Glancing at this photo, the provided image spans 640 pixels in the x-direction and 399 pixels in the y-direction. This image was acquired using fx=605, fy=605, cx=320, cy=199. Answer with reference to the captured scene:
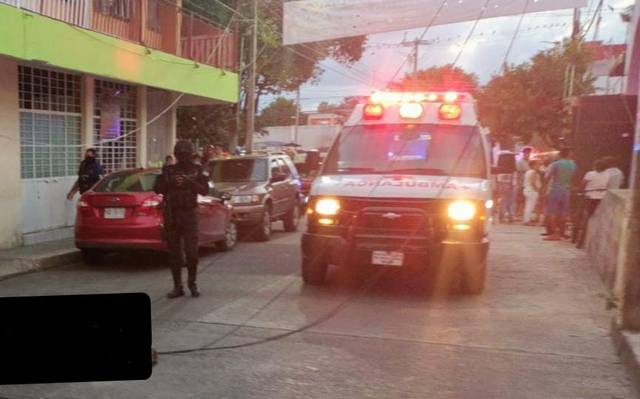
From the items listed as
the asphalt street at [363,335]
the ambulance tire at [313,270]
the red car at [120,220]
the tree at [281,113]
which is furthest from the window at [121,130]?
the tree at [281,113]

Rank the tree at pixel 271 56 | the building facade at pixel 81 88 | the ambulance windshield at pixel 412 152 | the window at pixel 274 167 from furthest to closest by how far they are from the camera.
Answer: the tree at pixel 271 56
the window at pixel 274 167
the building facade at pixel 81 88
the ambulance windshield at pixel 412 152

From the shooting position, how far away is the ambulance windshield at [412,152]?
736 centimetres

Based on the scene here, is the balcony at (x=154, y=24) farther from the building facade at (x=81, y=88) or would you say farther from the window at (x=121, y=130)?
the window at (x=121, y=130)

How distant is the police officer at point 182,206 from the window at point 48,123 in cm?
455

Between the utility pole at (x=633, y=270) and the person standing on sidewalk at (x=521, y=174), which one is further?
the person standing on sidewalk at (x=521, y=174)

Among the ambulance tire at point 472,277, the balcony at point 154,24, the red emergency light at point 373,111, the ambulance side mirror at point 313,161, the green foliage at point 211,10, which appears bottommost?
the ambulance tire at point 472,277

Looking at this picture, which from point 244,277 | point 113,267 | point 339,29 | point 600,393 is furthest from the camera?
point 339,29

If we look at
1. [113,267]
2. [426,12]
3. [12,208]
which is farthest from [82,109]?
[426,12]

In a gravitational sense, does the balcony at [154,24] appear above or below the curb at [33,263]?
above

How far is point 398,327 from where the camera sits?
5859 millimetres

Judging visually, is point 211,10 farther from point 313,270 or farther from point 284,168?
point 313,270

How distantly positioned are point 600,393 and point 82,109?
1045 cm

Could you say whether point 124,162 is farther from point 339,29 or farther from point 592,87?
point 592,87

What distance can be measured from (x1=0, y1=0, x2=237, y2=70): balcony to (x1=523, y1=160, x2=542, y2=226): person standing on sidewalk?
817 centimetres
